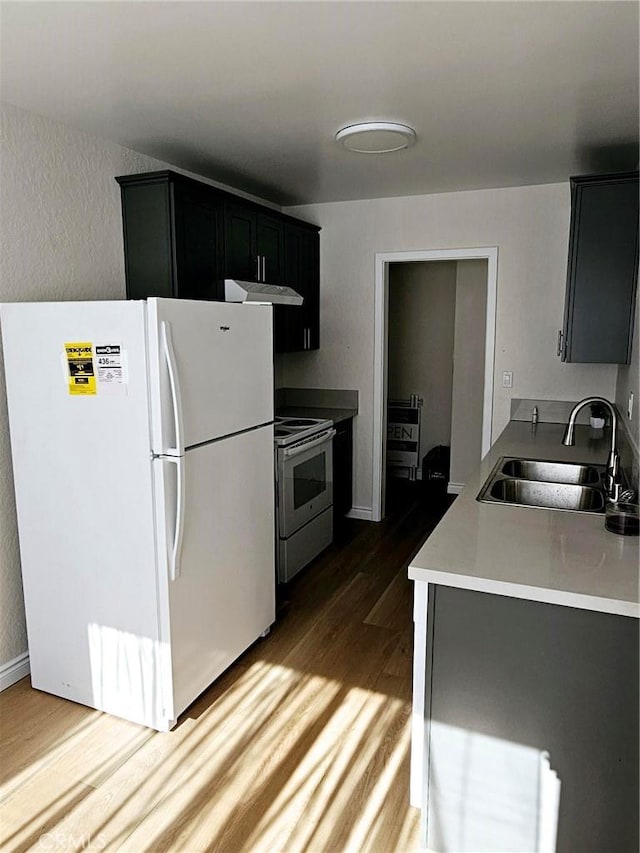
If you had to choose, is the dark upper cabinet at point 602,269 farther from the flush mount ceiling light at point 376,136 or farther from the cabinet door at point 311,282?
the cabinet door at point 311,282

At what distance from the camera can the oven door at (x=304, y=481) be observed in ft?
11.3

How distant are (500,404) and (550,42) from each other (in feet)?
8.42

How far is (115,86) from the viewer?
228 centimetres

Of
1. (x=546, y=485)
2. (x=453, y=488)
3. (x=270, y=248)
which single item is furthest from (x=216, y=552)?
(x=453, y=488)

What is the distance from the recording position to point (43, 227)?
2623mm

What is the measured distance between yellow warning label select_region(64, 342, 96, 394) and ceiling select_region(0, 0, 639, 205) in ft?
3.19

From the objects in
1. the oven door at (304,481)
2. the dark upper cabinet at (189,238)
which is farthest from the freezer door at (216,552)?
the dark upper cabinet at (189,238)

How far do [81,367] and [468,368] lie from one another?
3.85 metres

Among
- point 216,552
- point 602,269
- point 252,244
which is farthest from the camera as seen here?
point 252,244

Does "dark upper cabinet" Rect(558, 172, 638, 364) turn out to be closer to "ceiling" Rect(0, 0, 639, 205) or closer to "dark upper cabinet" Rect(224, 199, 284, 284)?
"ceiling" Rect(0, 0, 639, 205)

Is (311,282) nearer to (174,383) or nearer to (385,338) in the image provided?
(385,338)

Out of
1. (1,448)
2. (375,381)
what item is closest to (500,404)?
(375,381)

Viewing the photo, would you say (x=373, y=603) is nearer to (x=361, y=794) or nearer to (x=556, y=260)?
(x=361, y=794)

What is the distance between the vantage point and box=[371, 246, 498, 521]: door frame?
412 centimetres
